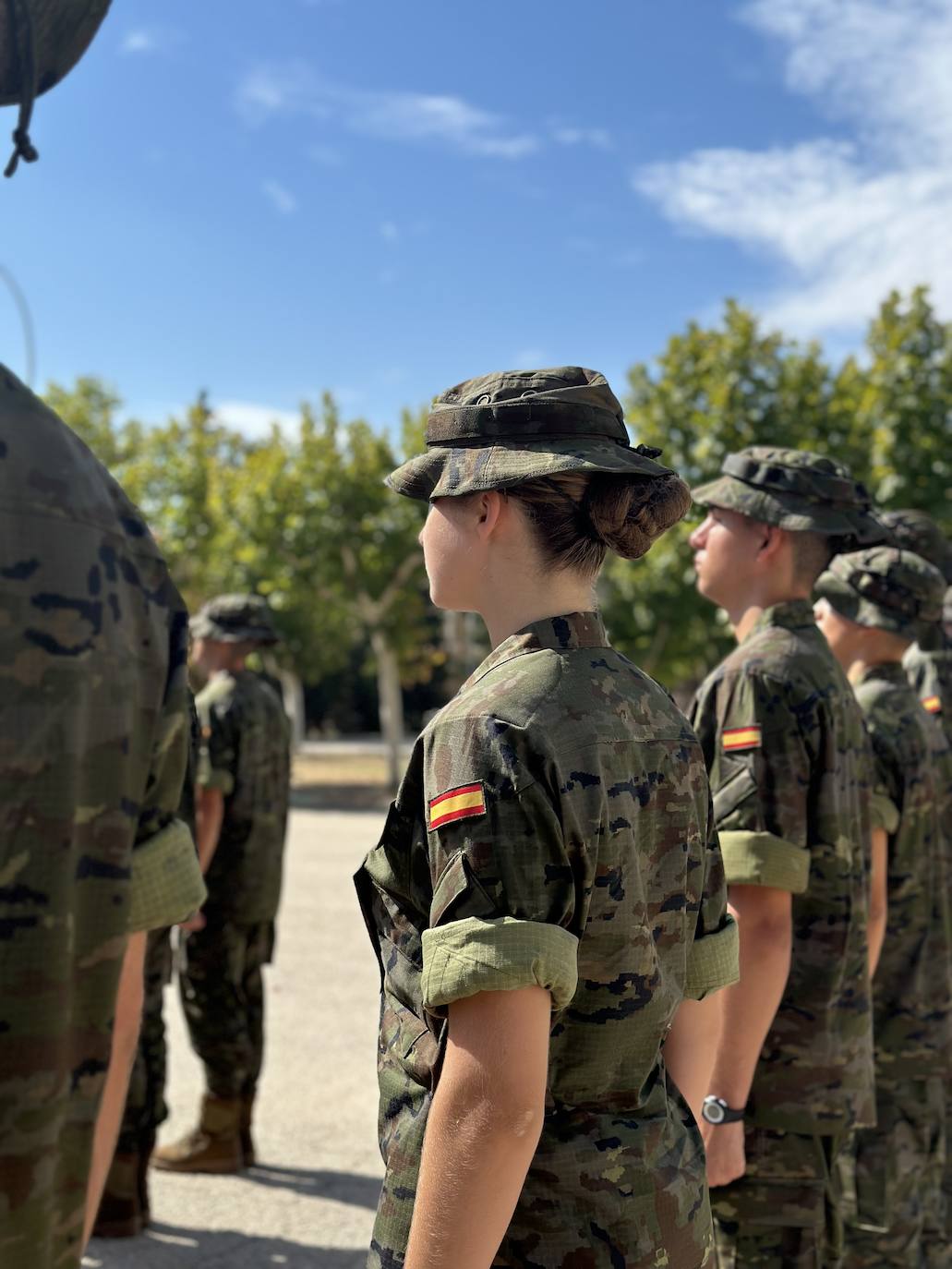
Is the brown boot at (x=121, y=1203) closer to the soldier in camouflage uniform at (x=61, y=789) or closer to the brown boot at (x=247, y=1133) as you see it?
the brown boot at (x=247, y=1133)

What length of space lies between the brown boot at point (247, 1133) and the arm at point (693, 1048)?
12.3ft

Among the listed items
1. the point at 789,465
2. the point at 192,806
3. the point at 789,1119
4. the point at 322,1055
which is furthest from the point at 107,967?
the point at 322,1055

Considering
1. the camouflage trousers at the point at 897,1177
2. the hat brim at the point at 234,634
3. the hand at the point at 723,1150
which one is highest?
the hat brim at the point at 234,634

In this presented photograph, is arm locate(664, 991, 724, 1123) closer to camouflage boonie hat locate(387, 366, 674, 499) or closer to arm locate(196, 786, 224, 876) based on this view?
camouflage boonie hat locate(387, 366, 674, 499)

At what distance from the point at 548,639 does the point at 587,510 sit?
0.22 meters

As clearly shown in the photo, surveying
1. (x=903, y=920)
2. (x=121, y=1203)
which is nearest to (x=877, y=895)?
(x=903, y=920)

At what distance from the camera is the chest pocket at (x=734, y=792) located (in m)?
2.94

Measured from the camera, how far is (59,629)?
3.63ft

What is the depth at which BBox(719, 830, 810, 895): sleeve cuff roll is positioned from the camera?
283cm

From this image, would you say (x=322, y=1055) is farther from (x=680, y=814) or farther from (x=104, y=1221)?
(x=680, y=814)

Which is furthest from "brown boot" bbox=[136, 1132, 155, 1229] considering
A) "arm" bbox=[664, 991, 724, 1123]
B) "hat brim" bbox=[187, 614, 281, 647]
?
"arm" bbox=[664, 991, 724, 1123]

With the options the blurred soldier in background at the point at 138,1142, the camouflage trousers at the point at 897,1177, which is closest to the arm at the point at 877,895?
the camouflage trousers at the point at 897,1177

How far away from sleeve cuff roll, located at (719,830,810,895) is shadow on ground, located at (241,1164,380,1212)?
303 cm

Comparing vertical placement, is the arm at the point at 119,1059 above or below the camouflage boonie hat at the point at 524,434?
below
